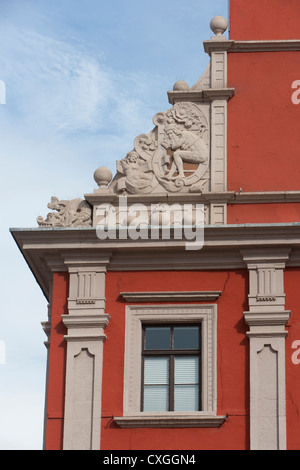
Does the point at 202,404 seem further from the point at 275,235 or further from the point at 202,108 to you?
the point at 202,108

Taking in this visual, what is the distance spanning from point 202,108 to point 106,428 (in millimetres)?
5946

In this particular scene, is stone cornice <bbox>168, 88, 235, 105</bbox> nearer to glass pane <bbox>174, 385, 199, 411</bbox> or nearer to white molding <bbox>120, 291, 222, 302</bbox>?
white molding <bbox>120, 291, 222, 302</bbox>

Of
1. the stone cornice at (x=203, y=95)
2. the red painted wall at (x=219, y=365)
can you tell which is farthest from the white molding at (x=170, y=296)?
the stone cornice at (x=203, y=95)

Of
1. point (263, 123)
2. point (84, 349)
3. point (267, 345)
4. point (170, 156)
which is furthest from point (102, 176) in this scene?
point (267, 345)

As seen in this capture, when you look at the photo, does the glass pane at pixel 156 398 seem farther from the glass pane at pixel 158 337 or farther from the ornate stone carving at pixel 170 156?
the ornate stone carving at pixel 170 156

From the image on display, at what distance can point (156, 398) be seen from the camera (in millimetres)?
23766

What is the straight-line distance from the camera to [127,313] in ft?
79.3

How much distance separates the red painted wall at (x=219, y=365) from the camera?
23.2 metres

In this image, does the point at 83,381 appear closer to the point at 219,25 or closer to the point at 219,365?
the point at 219,365

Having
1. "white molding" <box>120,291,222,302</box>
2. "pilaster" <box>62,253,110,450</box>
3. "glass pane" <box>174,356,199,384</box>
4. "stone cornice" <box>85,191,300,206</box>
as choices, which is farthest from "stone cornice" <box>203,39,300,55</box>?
"glass pane" <box>174,356,199,384</box>

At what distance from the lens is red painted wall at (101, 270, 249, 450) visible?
23172 mm

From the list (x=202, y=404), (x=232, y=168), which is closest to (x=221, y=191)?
(x=232, y=168)
